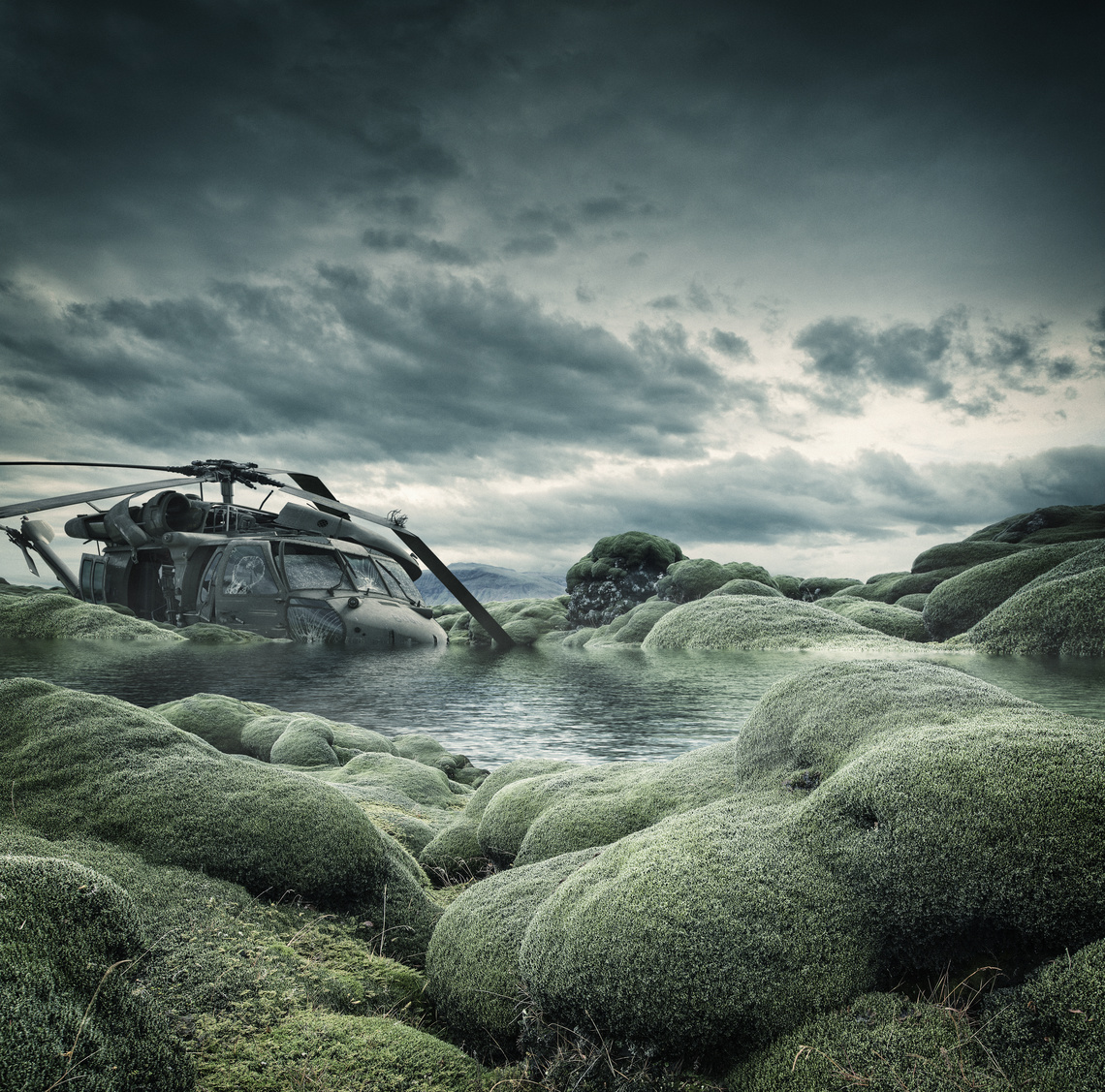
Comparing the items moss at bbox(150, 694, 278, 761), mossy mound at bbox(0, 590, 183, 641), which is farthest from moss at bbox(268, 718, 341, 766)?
mossy mound at bbox(0, 590, 183, 641)

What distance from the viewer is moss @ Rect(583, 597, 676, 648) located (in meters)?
29.0

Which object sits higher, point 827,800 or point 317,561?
point 317,561

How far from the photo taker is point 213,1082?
217cm

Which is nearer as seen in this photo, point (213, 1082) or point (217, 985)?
point (213, 1082)

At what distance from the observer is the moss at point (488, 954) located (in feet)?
9.50

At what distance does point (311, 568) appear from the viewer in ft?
61.0

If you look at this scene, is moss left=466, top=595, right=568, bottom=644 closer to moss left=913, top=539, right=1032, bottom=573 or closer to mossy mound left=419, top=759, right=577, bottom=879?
moss left=913, top=539, right=1032, bottom=573

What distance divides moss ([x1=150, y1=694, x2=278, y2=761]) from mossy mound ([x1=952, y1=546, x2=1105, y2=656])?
13.3 m

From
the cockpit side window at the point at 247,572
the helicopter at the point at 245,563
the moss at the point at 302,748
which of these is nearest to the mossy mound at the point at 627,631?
the helicopter at the point at 245,563

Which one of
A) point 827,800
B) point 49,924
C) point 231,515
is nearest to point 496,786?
point 827,800

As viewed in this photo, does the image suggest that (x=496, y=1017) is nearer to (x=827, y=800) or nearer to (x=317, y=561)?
(x=827, y=800)

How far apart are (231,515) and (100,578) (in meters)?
4.60

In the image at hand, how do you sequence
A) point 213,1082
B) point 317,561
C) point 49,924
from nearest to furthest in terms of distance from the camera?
point 49,924
point 213,1082
point 317,561

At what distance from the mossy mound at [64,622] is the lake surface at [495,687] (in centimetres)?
59
